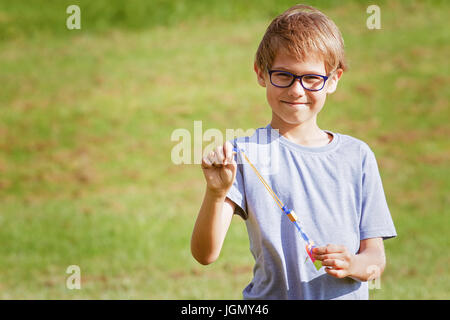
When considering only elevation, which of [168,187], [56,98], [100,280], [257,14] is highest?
[257,14]

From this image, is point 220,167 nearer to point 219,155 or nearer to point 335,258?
point 219,155

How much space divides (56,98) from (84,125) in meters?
0.84

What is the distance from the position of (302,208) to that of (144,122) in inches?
283

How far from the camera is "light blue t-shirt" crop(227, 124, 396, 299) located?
2.21 metres

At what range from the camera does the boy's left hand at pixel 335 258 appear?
2062 mm

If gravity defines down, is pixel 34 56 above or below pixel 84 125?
above

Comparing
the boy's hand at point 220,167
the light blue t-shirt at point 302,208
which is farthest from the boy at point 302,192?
the boy's hand at point 220,167

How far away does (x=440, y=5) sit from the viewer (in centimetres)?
1125

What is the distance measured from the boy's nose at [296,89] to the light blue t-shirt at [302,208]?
179mm

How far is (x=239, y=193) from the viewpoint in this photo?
7.27 feet

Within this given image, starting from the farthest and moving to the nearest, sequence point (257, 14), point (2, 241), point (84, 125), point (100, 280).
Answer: point (257, 14) < point (84, 125) < point (2, 241) < point (100, 280)
